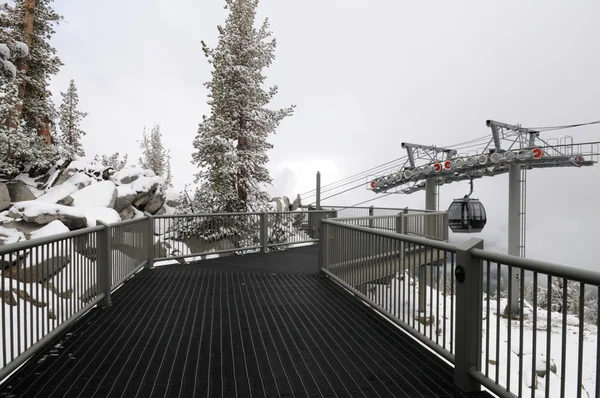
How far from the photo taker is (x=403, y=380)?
11.4 ft

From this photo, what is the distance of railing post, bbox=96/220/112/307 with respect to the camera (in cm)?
573

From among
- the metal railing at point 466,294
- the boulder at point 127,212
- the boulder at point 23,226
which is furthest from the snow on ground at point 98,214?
the metal railing at point 466,294

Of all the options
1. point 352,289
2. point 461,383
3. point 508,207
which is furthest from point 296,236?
point 508,207

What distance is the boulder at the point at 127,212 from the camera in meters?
16.4

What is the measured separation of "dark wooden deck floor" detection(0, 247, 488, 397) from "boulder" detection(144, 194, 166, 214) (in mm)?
12803

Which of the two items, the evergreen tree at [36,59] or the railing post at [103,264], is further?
the evergreen tree at [36,59]

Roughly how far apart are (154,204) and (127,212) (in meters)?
2.23

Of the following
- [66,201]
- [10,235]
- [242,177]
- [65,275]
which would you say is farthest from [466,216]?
[65,275]

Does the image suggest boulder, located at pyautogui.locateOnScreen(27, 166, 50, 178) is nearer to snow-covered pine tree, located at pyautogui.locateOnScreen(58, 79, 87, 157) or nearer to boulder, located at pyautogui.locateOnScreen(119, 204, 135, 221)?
boulder, located at pyautogui.locateOnScreen(119, 204, 135, 221)

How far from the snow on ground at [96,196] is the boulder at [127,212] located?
0.81 metres

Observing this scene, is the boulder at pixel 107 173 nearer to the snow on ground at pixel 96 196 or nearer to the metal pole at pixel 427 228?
the snow on ground at pixel 96 196

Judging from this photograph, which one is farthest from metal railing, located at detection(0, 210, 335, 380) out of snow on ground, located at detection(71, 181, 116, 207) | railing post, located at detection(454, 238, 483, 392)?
snow on ground, located at detection(71, 181, 116, 207)

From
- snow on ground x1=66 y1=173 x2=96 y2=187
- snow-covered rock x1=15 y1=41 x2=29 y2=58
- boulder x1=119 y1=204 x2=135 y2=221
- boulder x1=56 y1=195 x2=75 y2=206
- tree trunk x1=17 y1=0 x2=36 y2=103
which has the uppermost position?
tree trunk x1=17 y1=0 x2=36 y2=103

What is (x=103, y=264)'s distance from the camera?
5.80 m
